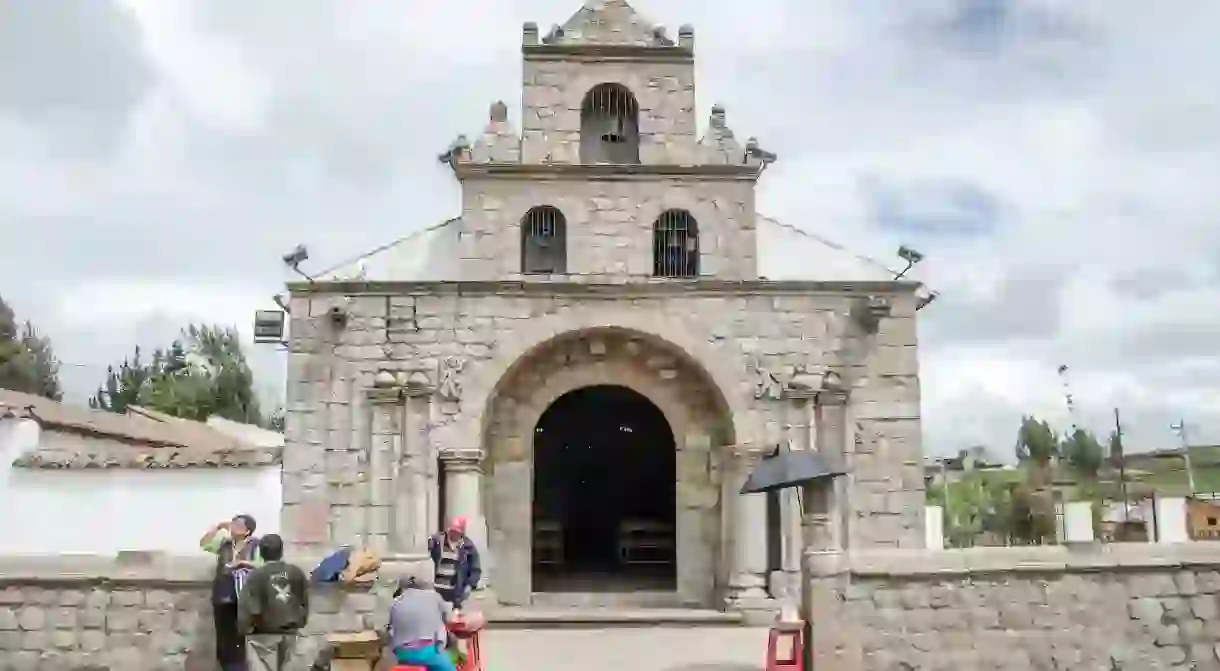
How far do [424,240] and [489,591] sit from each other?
14.5 feet

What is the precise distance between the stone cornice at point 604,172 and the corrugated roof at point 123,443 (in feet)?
16.8

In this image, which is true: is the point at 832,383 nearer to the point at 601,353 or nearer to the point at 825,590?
the point at 601,353

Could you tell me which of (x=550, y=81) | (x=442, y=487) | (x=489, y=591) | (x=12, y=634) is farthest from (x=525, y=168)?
(x=12, y=634)

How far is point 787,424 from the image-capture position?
12328mm

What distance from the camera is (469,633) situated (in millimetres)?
8195

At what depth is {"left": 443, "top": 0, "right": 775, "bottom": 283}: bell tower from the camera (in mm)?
12875

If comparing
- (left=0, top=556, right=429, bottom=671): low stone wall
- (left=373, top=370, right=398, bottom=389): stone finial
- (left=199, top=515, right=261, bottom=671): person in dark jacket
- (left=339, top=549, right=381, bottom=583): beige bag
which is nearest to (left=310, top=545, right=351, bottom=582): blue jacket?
(left=339, top=549, right=381, bottom=583): beige bag

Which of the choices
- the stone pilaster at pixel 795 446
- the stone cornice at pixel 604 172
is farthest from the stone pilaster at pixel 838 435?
the stone cornice at pixel 604 172

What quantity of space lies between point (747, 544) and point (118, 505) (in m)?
8.57

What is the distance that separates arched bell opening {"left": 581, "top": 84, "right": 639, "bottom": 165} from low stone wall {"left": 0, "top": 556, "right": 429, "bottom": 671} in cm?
675

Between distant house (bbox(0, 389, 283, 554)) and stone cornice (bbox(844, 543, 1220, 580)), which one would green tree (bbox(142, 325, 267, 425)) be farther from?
stone cornice (bbox(844, 543, 1220, 580))

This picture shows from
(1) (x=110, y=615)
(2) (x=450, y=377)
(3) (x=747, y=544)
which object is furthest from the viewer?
(2) (x=450, y=377)

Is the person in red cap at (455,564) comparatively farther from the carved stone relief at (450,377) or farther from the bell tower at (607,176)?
the bell tower at (607,176)

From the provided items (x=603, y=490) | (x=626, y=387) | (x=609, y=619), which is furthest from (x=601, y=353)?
(x=603, y=490)
